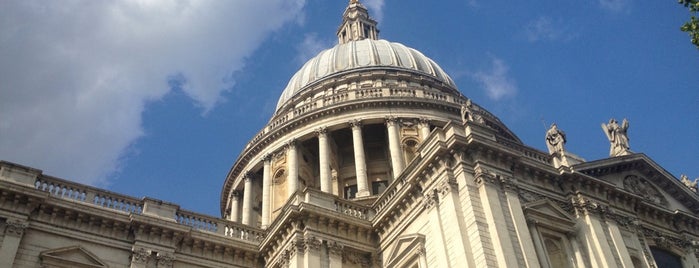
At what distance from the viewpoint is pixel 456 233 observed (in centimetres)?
2241

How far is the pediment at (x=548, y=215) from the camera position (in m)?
24.2

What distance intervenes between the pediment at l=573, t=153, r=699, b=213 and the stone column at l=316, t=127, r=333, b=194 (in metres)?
15.9

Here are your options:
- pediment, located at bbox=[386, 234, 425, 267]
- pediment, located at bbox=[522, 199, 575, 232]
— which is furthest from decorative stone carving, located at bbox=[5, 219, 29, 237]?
pediment, located at bbox=[522, 199, 575, 232]

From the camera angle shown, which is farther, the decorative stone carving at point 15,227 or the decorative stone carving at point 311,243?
the decorative stone carving at point 311,243

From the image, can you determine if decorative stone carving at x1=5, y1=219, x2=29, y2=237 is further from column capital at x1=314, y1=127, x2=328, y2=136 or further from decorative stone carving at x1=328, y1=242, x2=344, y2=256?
column capital at x1=314, y1=127, x2=328, y2=136

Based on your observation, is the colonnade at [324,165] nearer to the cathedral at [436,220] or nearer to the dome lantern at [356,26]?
the cathedral at [436,220]

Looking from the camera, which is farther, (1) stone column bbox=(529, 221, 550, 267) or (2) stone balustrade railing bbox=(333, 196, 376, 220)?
(2) stone balustrade railing bbox=(333, 196, 376, 220)

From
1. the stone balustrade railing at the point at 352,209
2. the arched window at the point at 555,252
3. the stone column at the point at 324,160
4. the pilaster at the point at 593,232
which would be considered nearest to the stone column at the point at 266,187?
the stone column at the point at 324,160

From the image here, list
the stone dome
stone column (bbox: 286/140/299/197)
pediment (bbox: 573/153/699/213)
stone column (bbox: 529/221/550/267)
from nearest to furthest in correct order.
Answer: stone column (bbox: 529/221/550/267) → pediment (bbox: 573/153/699/213) → stone column (bbox: 286/140/299/197) → the stone dome

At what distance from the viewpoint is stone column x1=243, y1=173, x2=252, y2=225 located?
43.1 metres

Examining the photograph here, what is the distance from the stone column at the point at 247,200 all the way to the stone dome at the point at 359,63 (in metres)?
8.21

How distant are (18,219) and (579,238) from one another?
20.1 metres

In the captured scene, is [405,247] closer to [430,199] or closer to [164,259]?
[430,199]

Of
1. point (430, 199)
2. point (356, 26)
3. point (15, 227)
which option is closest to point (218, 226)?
point (15, 227)
